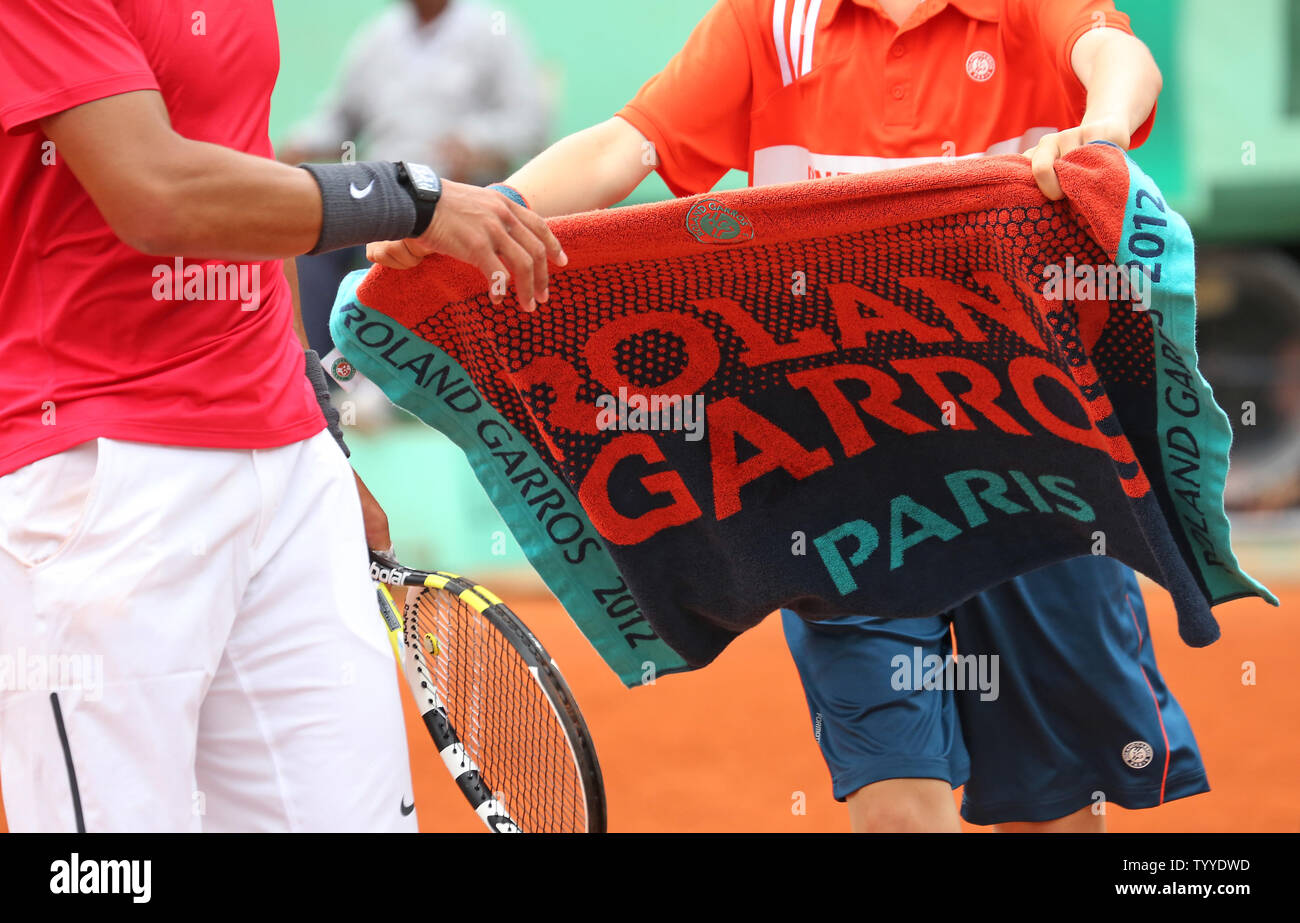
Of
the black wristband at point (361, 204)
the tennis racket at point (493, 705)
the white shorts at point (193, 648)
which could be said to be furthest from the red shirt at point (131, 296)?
the tennis racket at point (493, 705)

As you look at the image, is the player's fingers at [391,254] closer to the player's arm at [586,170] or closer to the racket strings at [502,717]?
the player's arm at [586,170]

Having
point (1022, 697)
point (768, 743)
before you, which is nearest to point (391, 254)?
point (1022, 697)

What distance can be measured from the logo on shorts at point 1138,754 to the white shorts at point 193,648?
1.32 meters

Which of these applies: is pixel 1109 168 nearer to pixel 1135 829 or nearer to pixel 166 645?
pixel 166 645

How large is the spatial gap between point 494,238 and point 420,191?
0.12 meters

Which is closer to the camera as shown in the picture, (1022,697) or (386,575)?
(1022,697)

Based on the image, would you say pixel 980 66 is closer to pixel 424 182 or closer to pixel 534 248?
pixel 534 248

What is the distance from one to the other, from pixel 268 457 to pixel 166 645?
28 cm

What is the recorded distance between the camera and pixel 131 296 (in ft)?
6.03

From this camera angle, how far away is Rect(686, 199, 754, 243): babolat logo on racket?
2.07m

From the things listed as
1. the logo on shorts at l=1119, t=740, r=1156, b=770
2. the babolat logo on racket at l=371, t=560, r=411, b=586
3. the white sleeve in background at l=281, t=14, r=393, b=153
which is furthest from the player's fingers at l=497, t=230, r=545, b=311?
the white sleeve in background at l=281, t=14, r=393, b=153

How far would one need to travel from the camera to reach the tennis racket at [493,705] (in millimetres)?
2699

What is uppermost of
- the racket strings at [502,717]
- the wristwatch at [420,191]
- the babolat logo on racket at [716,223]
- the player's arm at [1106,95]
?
the player's arm at [1106,95]

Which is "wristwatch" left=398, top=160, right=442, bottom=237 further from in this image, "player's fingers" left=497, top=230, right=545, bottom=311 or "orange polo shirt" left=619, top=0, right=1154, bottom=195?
"orange polo shirt" left=619, top=0, right=1154, bottom=195
